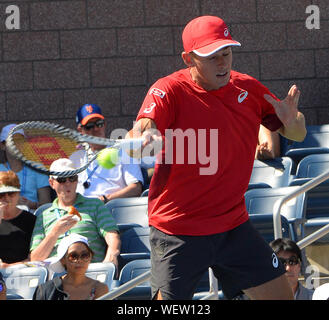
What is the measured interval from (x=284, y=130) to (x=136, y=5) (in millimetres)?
4279

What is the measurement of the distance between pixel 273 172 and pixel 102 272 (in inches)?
76.0

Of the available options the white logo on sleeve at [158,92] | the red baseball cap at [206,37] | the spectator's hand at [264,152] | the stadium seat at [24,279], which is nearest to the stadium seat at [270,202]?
the spectator's hand at [264,152]

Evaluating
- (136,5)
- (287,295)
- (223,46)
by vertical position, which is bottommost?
(287,295)

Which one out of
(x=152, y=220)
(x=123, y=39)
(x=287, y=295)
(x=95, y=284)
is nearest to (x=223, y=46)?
(x=152, y=220)

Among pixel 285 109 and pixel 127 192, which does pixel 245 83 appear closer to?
pixel 285 109

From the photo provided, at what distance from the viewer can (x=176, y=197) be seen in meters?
3.63

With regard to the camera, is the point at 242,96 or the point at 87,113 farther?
the point at 87,113

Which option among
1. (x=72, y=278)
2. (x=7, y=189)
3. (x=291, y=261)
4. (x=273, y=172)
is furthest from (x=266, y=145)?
(x=72, y=278)

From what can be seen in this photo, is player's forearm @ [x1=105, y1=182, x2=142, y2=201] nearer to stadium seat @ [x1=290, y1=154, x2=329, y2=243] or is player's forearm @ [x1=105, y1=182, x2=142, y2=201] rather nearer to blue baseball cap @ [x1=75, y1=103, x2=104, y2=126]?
blue baseball cap @ [x1=75, y1=103, x2=104, y2=126]

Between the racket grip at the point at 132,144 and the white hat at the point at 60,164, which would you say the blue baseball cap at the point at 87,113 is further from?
A: the racket grip at the point at 132,144

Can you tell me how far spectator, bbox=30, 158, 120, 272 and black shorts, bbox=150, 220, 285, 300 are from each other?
2026 millimetres

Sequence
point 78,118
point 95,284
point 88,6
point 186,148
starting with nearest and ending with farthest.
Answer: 1. point 186,148
2. point 95,284
3. point 78,118
4. point 88,6

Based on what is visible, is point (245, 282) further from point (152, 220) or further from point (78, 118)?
point (78, 118)

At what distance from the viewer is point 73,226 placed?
5.89 m
